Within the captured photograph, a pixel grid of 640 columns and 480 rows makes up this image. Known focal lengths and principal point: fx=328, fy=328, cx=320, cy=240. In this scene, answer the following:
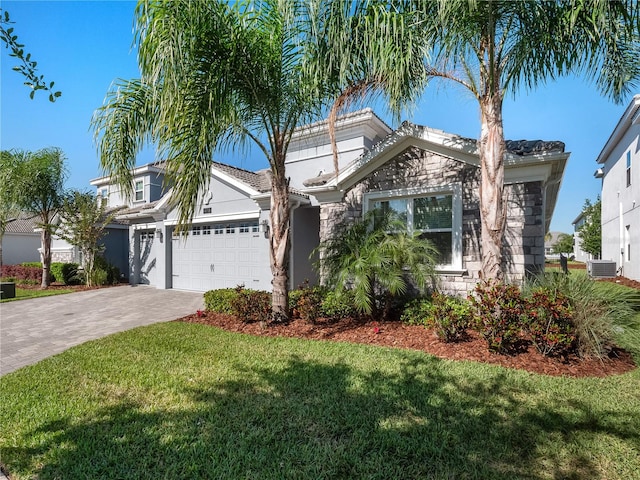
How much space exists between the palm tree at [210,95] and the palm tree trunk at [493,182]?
328 cm

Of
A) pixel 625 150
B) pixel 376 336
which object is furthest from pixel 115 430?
pixel 625 150

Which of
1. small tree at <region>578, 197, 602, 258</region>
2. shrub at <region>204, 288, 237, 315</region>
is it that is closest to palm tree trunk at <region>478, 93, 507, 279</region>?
shrub at <region>204, 288, 237, 315</region>

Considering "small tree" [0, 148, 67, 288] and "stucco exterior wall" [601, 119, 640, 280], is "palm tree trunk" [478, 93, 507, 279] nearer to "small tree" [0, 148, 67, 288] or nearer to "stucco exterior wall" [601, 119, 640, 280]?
"stucco exterior wall" [601, 119, 640, 280]

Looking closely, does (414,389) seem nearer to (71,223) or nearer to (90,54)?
(90,54)

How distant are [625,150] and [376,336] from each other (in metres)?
17.9

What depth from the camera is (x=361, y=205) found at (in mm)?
9156

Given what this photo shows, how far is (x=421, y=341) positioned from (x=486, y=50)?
5380 millimetres

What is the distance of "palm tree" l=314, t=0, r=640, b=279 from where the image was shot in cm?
549

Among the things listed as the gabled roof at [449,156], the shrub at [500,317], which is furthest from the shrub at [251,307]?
the shrub at [500,317]

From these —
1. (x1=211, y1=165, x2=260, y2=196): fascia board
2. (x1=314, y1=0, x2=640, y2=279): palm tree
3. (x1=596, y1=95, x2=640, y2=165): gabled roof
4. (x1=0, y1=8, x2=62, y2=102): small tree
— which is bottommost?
(x1=0, y1=8, x2=62, y2=102): small tree

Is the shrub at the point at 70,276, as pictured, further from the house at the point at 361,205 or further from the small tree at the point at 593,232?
the small tree at the point at 593,232

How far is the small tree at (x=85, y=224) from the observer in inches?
616

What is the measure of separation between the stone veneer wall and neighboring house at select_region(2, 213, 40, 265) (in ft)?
106

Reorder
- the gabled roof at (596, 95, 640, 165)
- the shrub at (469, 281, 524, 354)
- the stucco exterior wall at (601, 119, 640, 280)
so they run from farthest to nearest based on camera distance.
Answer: the stucco exterior wall at (601, 119, 640, 280), the gabled roof at (596, 95, 640, 165), the shrub at (469, 281, 524, 354)
